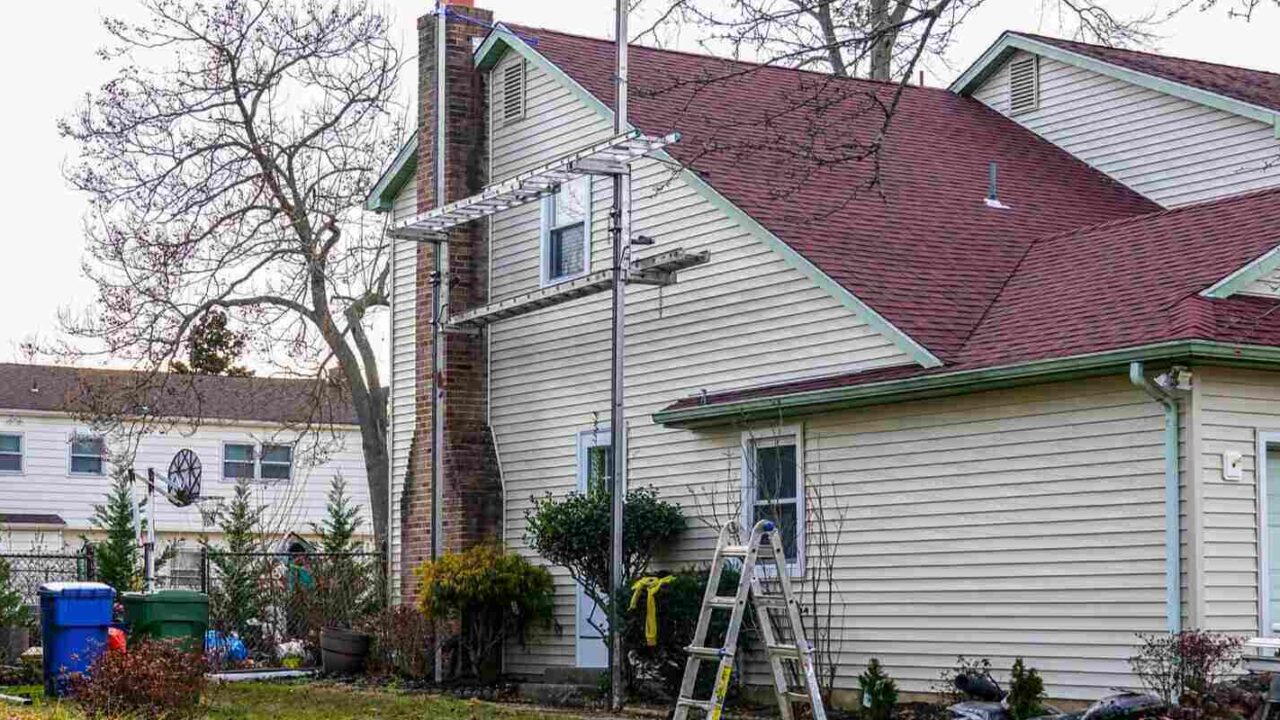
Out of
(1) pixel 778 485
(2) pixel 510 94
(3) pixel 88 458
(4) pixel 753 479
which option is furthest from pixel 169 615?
(3) pixel 88 458

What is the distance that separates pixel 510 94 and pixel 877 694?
974 centimetres

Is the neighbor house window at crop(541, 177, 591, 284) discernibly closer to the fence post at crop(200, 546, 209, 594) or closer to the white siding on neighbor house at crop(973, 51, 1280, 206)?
the white siding on neighbor house at crop(973, 51, 1280, 206)

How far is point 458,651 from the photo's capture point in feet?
66.5

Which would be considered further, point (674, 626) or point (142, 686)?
point (674, 626)

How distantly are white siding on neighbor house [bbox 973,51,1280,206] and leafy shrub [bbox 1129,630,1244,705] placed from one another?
266 inches

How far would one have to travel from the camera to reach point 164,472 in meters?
41.4

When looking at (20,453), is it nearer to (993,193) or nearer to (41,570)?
(41,570)

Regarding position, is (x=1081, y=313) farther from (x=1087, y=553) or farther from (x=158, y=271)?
(x=158, y=271)

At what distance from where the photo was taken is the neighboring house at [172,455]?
39.3 m

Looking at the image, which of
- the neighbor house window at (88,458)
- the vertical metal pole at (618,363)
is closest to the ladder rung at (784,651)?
the vertical metal pole at (618,363)

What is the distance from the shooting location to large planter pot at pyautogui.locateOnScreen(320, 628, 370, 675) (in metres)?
21.6

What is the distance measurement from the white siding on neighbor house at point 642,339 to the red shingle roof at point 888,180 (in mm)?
409

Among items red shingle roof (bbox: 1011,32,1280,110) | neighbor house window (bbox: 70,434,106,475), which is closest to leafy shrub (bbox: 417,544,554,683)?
red shingle roof (bbox: 1011,32,1280,110)

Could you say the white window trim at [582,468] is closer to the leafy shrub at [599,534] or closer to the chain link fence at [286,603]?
the leafy shrub at [599,534]
